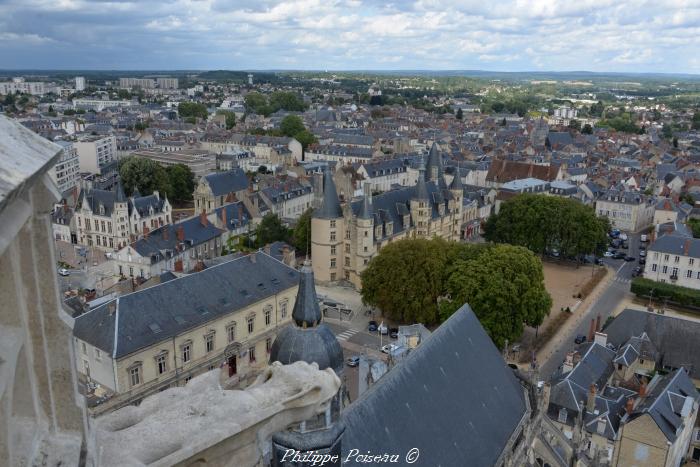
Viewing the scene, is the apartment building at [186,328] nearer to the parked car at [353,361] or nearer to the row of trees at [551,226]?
the parked car at [353,361]

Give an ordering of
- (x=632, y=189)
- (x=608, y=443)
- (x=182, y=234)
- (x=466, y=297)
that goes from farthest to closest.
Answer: (x=632, y=189) → (x=182, y=234) → (x=466, y=297) → (x=608, y=443)

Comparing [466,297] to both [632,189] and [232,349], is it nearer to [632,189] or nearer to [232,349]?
[232,349]

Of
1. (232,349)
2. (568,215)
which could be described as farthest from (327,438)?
(568,215)

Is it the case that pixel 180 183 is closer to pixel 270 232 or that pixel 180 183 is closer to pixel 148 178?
pixel 148 178

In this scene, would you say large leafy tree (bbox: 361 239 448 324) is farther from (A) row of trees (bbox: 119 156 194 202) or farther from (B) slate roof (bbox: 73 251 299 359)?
(A) row of trees (bbox: 119 156 194 202)

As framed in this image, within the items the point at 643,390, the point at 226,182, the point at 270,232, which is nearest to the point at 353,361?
the point at 643,390

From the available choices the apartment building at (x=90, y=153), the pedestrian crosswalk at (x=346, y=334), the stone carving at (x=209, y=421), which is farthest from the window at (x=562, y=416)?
the apartment building at (x=90, y=153)
